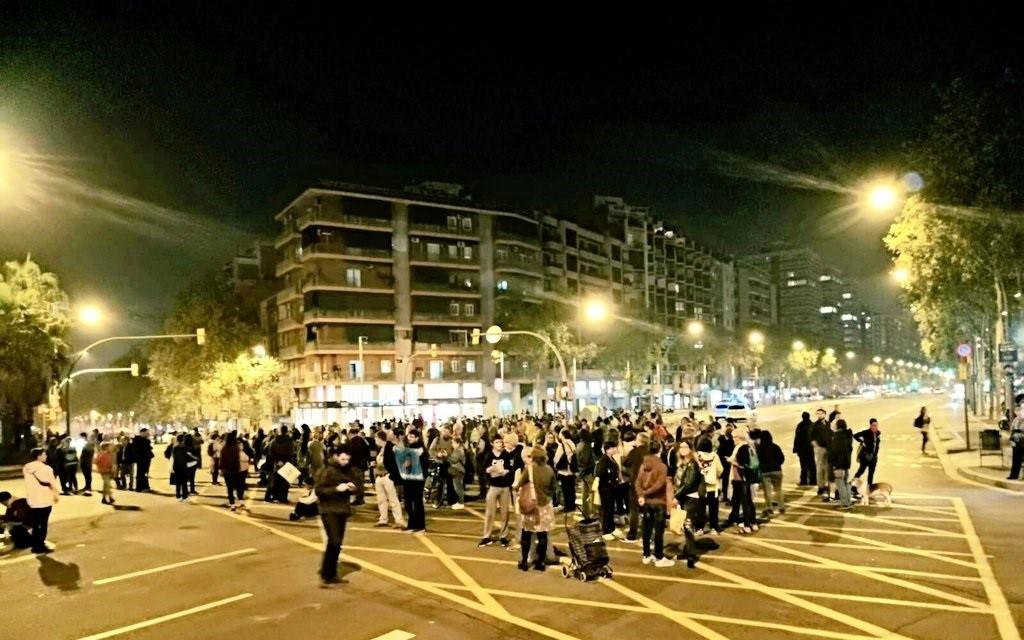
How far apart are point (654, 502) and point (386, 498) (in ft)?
19.1

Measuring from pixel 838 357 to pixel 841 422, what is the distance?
545ft

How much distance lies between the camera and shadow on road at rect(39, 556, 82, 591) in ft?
33.9

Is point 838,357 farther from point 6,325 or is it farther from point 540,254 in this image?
point 6,325

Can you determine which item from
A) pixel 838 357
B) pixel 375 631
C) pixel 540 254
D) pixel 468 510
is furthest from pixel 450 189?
pixel 838 357

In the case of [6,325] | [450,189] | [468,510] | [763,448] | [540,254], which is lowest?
[468,510]

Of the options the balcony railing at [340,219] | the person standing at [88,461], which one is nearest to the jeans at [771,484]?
the person standing at [88,461]

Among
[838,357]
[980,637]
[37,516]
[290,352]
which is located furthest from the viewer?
[838,357]

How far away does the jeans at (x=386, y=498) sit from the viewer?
553 inches

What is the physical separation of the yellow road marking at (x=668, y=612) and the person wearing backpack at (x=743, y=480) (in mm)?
4007

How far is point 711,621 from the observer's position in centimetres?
780

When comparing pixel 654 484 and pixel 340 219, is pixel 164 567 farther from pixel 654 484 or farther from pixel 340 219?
pixel 340 219

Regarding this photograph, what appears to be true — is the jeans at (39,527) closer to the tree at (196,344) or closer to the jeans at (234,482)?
the jeans at (234,482)

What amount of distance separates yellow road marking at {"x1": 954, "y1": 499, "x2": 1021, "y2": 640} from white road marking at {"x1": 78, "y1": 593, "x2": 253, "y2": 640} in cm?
800

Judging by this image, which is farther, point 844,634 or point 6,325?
point 6,325
